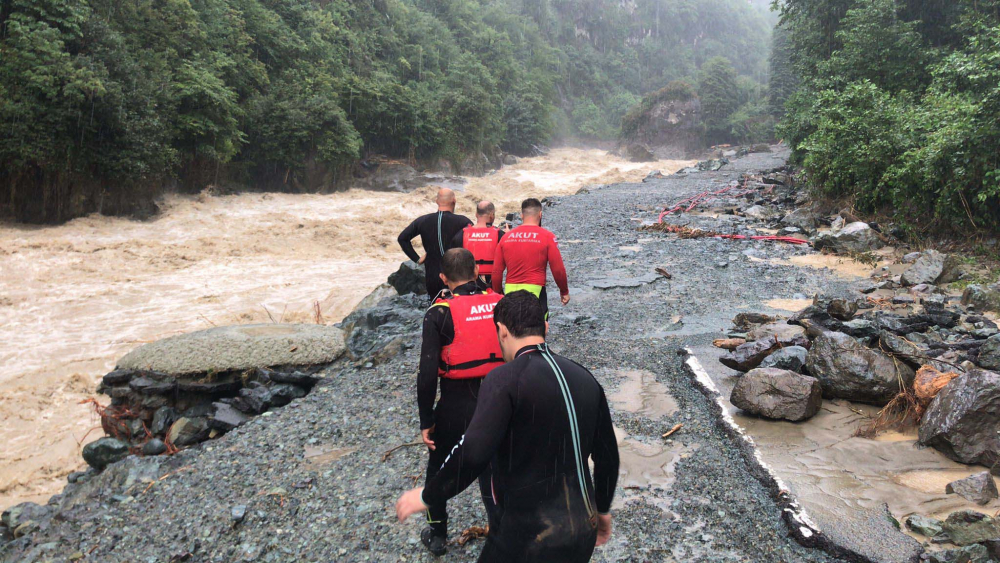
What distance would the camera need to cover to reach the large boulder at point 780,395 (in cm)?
438

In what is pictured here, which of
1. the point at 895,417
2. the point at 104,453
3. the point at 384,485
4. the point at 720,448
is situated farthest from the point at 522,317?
the point at 104,453

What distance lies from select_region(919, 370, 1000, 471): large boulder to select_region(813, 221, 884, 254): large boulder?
7719 millimetres

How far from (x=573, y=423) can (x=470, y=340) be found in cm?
97

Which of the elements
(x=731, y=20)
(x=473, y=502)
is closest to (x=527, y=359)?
(x=473, y=502)

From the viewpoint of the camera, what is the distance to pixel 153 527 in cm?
373

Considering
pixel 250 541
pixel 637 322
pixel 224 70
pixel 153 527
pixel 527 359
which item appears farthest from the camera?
pixel 224 70

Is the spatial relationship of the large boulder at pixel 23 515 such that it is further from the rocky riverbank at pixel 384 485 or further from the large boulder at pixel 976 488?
the large boulder at pixel 976 488

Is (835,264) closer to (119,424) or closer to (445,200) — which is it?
(445,200)

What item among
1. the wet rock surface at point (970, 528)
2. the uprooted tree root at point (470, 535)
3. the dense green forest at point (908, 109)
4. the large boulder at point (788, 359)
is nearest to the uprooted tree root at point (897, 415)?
the large boulder at point (788, 359)

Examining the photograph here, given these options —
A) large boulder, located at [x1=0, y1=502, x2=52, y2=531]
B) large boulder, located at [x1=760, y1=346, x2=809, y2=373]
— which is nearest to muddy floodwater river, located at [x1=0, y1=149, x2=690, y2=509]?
large boulder, located at [x1=0, y1=502, x2=52, y2=531]

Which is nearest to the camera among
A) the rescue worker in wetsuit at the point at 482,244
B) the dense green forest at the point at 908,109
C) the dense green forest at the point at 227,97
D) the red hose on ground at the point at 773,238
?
the rescue worker in wetsuit at the point at 482,244

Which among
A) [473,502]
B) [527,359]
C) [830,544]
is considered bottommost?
[473,502]

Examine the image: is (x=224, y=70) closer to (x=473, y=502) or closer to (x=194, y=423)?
(x=194, y=423)

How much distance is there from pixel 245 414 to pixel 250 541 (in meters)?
2.37
